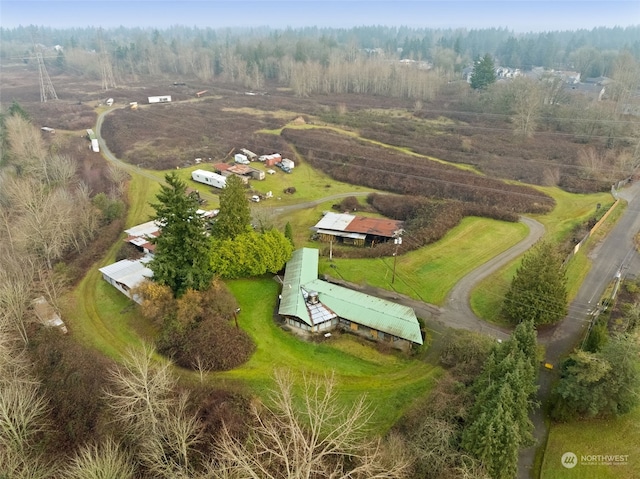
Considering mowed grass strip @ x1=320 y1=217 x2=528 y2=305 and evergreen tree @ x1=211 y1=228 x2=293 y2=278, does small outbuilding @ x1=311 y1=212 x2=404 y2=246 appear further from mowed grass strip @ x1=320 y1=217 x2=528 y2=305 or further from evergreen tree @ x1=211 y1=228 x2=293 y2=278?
evergreen tree @ x1=211 y1=228 x2=293 y2=278

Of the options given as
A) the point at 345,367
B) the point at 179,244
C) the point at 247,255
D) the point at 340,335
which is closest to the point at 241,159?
the point at 247,255

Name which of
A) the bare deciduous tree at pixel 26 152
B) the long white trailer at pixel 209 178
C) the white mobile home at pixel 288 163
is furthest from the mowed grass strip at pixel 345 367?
the bare deciduous tree at pixel 26 152

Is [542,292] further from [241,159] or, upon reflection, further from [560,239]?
[241,159]

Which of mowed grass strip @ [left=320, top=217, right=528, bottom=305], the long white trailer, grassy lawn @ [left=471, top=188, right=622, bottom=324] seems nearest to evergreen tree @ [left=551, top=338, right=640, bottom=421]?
grassy lawn @ [left=471, top=188, right=622, bottom=324]

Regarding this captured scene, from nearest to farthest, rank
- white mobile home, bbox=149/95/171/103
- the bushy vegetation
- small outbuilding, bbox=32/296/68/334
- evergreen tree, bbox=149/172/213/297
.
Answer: the bushy vegetation < evergreen tree, bbox=149/172/213/297 < small outbuilding, bbox=32/296/68/334 < white mobile home, bbox=149/95/171/103

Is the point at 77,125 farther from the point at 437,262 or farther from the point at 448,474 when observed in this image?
the point at 448,474
